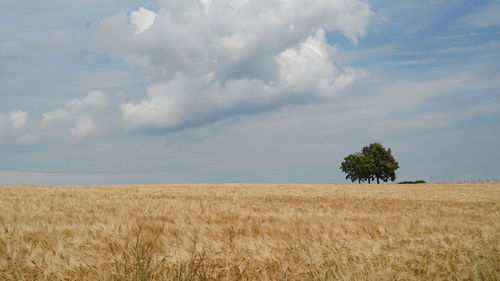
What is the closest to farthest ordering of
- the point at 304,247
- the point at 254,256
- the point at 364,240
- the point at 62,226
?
the point at 254,256
the point at 304,247
the point at 364,240
the point at 62,226

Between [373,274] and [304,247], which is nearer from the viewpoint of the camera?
[373,274]

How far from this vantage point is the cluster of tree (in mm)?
70500

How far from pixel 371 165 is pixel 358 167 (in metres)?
2.43

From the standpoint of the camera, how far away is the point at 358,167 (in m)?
71.4

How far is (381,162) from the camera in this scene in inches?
2783

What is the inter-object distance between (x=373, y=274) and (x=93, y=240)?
4600 mm

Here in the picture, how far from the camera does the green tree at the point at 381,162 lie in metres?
70.6

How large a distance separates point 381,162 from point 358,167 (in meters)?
4.25

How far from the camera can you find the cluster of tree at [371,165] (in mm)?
70500

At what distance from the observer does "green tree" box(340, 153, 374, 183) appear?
70.6 m

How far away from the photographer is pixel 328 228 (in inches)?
330

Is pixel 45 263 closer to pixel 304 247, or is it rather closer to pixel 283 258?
pixel 283 258

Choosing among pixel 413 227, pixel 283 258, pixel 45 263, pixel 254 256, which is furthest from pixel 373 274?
pixel 413 227

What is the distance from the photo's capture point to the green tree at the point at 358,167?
2778 inches
